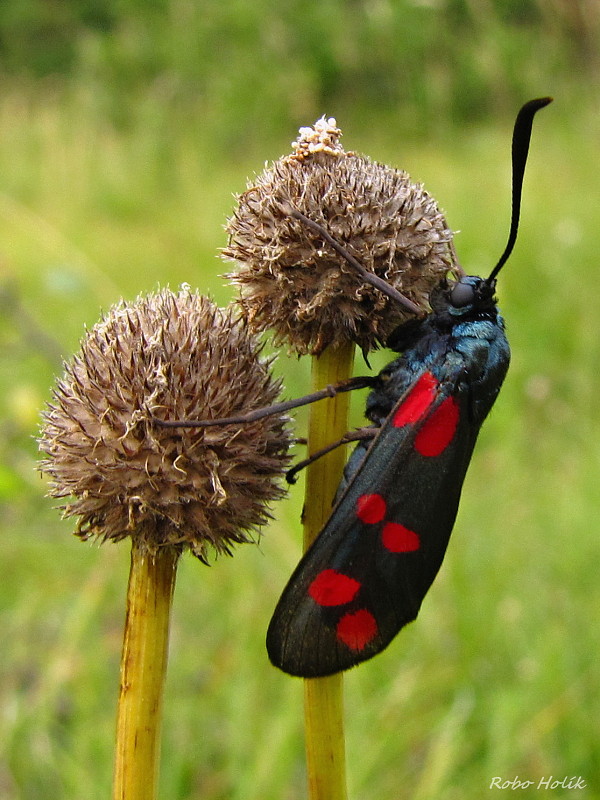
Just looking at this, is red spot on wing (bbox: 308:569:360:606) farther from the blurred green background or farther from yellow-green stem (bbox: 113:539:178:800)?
the blurred green background

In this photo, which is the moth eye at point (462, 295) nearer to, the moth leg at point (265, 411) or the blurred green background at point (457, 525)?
the moth leg at point (265, 411)

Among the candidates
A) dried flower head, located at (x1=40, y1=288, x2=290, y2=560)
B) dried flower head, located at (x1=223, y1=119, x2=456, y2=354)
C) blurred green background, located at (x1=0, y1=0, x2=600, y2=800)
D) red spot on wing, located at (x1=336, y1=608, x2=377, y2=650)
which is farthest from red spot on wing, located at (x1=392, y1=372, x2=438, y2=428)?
blurred green background, located at (x1=0, y1=0, x2=600, y2=800)

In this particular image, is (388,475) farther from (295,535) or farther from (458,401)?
(295,535)

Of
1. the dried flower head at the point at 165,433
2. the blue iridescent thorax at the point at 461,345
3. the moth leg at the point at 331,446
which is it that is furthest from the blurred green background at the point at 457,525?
the blue iridescent thorax at the point at 461,345

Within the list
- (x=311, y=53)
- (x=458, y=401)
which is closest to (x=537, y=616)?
(x=458, y=401)

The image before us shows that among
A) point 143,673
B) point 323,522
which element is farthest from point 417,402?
point 143,673

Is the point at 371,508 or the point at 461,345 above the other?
the point at 461,345

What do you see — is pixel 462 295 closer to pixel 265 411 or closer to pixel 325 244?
pixel 325 244
